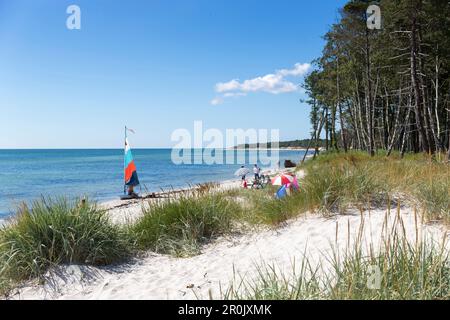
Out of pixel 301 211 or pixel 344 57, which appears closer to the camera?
pixel 301 211

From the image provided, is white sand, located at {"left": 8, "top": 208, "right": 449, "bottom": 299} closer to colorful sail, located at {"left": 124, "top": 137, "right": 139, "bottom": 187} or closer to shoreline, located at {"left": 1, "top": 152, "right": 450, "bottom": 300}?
shoreline, located at {"left": 1, "top": 152, "right": 450, "bottom": 300}

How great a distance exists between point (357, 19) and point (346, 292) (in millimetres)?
22202

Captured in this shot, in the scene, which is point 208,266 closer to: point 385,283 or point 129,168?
point 385,283

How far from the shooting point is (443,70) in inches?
862

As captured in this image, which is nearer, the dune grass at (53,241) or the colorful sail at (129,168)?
the dune grass at (53,241)

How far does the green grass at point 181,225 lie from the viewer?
241 inches

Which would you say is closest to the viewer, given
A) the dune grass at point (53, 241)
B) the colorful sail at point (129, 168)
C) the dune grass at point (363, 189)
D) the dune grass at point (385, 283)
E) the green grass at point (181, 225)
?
the dune grass at point (385, 283)

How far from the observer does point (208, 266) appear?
499 cm

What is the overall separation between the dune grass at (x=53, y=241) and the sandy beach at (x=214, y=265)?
0.23 metres

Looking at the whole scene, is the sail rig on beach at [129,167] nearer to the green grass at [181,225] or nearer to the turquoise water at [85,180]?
the turquoise water at [85,180]

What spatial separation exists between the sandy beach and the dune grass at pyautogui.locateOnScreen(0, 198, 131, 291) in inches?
9.0

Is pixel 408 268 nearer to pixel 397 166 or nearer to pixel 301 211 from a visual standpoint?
pixel 301 211

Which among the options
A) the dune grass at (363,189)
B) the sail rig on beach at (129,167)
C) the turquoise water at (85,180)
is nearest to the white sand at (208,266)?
the dune grass at (363,189)
